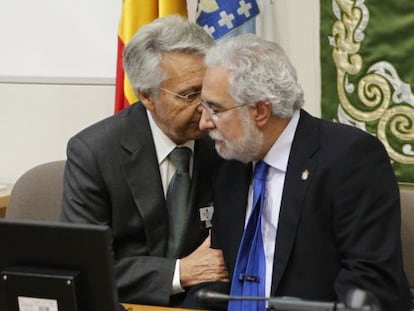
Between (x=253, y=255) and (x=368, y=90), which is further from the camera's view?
(x=368, y=90)

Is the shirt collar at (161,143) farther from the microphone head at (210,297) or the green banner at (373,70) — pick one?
the microphone head at (210,297)

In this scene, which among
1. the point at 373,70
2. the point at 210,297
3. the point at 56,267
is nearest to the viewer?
the point at 210,297

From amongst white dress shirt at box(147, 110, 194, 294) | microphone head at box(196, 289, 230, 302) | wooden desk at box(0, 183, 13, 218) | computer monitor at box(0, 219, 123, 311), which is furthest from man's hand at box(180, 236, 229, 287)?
wooden desk at box(0, 183, 13, 218)

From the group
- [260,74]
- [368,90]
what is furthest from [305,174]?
[368,90]

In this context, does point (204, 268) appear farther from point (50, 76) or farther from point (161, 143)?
point (50, 76)

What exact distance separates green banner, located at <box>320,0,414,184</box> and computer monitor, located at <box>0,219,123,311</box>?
1.50m

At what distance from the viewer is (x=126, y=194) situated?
2031 millimetres

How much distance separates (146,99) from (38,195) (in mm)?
→ 589

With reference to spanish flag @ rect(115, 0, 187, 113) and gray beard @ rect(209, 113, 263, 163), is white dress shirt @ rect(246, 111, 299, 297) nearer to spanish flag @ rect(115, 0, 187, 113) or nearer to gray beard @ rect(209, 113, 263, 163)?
gray beard @ rect(209, 113, 263, 163)

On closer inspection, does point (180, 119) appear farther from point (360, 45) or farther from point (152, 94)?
point (360, 45)

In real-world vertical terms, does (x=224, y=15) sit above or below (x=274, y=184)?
above

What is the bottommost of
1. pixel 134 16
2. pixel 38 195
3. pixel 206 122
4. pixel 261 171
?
pixel 38 195

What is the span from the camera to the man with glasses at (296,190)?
1735 mm

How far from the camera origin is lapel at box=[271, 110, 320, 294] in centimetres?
179
